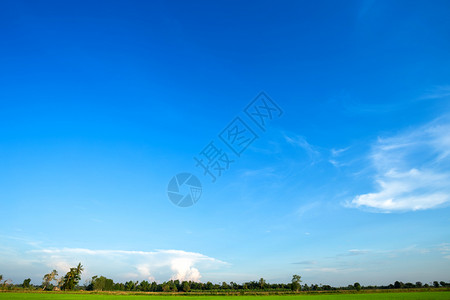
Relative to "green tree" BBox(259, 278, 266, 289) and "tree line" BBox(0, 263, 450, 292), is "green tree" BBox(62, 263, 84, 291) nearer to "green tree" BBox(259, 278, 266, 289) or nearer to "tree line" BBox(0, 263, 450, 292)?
"tree line" BBox(0, 263, 450, 292)

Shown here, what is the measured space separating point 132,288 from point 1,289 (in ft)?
346

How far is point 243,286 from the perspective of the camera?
14012 cm

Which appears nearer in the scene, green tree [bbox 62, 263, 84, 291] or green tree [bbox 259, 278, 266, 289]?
green tree [bbox 62, 263, 84, 291]

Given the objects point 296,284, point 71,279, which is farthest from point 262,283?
point 71,279

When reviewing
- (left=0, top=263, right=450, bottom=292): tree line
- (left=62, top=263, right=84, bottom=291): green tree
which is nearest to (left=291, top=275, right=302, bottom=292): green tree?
(left=0, top=263, right=450, bottom=292): tree line

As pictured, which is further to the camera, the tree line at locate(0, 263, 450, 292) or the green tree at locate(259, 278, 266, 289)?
the green tree at locate(259, 278, 266, 289)

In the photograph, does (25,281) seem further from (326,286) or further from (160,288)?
(326,286)

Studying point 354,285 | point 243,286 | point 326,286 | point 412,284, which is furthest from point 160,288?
point 412,284

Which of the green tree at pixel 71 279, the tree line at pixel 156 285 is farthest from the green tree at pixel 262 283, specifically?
the green tree at pixel 71 279

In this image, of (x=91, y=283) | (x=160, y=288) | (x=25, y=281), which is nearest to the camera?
(x=25, y=281)

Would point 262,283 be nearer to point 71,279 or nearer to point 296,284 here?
point 296,284

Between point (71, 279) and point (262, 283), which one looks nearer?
point (71, 279)

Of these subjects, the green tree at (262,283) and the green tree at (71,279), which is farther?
the green tree at (262,283)

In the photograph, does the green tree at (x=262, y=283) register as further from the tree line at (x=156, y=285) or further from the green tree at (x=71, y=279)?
the green tree at (x=71, y=279)
